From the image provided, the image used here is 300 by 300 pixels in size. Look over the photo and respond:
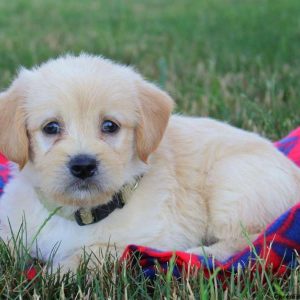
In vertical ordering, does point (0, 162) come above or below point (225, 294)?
below

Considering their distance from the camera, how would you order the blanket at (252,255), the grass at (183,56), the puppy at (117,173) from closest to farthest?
the grass at (183,56) < the blanket at (252,255) < the puppy at (117,173)

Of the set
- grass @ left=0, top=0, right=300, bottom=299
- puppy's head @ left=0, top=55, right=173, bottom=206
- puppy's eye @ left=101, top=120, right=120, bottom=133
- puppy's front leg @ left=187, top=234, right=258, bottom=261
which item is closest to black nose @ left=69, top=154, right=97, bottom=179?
puppy's head @ left=0, top=55, right=173, bottom=206

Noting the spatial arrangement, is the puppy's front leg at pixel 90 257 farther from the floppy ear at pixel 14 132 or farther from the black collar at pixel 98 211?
the floppy ear at pixel 14 132

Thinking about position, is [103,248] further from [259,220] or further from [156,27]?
[156,27]

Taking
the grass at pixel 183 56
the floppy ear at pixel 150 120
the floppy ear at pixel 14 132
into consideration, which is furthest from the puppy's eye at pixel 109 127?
the grass at pixel 183 56

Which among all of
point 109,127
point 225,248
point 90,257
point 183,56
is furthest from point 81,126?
point 183,56

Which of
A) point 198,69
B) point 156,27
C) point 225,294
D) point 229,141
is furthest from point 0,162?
point 156,27

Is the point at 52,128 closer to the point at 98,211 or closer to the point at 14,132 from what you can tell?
the point at 14,132
